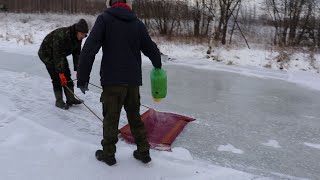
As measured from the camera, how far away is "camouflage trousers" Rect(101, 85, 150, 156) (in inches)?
133

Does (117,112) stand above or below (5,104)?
above

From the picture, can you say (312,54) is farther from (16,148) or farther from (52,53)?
(16,148)

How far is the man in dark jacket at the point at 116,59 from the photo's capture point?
3.22m

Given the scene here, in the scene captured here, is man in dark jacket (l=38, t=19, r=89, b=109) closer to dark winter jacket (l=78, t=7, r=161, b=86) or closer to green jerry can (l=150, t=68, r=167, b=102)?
green jerry can (l=150, t=68, r=167, b=102)

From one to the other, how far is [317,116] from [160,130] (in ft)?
8.83

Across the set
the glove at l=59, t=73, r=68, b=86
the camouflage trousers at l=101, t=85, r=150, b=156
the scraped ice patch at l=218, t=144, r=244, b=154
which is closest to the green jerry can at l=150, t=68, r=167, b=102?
the camouflage trousers at l=101, t=85, r=150, b=156

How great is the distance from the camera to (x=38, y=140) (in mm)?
4047

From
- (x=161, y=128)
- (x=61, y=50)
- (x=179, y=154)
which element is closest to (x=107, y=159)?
(x=179, y=154)

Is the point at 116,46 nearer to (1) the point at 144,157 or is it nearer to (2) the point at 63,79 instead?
(1) the point at 144,157

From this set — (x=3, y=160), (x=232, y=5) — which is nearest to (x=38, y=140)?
(x=3, y=160)

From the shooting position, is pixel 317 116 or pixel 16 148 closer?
pixel 16 148

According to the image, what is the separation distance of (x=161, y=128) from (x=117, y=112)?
54.0 inches

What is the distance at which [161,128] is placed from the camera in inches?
186

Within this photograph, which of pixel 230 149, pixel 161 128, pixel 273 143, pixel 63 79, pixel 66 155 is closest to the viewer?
pixel 66 155
